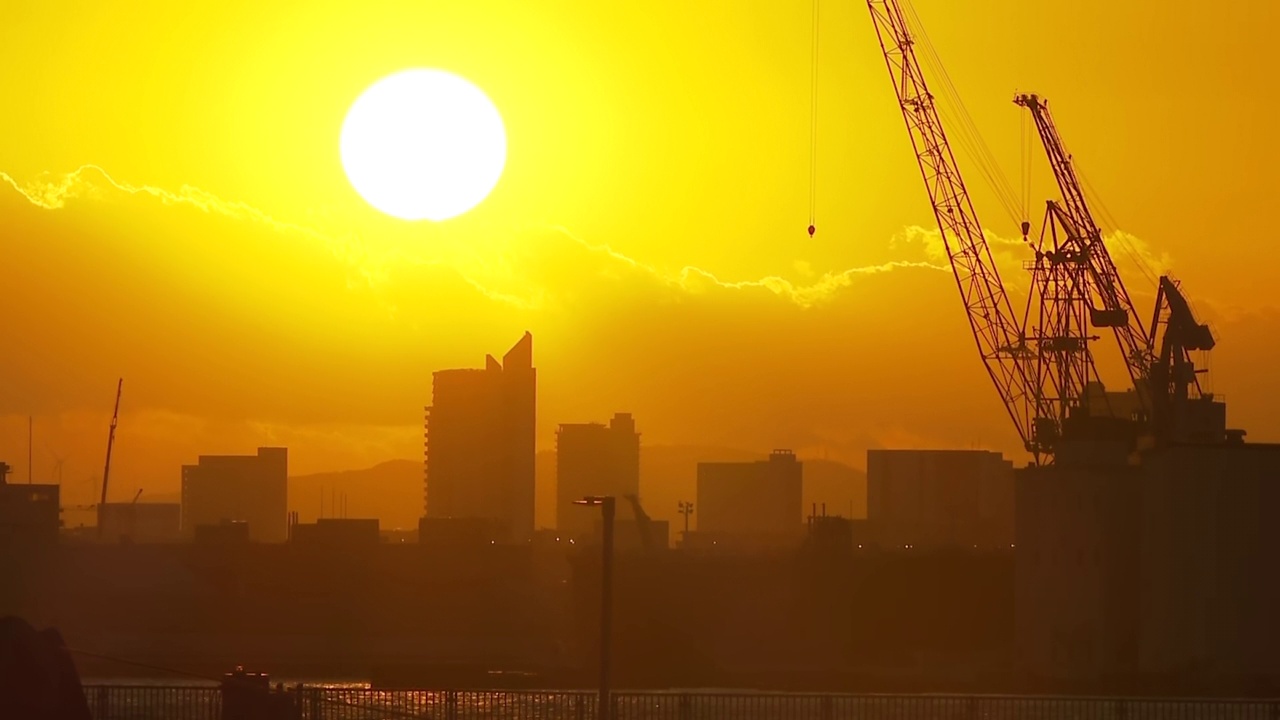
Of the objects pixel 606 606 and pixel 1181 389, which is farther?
pixel 1181 389

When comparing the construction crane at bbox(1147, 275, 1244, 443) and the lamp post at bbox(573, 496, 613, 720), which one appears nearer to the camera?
the lamp post at bbox(573, 496, 613, 720)

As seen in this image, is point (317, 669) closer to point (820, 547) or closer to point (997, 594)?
point (820, 547)

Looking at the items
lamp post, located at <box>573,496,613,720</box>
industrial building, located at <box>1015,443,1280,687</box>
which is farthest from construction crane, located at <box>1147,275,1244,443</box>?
lamp post, located at <box>573,496,613,720</box>

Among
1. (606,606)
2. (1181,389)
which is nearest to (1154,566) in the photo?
(1181,389)

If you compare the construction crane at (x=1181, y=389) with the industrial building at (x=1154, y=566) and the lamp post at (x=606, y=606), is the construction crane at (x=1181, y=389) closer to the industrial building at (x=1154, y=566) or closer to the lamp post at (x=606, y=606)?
the industrial building at (x=1154, y=566)

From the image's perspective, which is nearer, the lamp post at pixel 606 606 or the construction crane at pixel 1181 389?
the lamp post at pixel 606 606

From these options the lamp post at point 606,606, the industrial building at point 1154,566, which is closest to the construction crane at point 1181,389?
the industrial building at point 1154,566

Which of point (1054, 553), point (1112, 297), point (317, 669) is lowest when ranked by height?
point (317, 669)

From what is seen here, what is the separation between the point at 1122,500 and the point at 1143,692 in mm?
13633

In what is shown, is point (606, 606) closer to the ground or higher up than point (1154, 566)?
closer to the ground

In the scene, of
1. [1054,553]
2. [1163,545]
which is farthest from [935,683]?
[1163,545]

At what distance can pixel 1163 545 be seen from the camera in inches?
4887

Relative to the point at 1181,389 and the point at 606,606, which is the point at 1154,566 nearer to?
the point at 1181,389

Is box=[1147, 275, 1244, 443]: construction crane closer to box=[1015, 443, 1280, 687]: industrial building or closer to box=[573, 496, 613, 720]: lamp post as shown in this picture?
box=[1015, 443, 1280, 687]: industrial building
